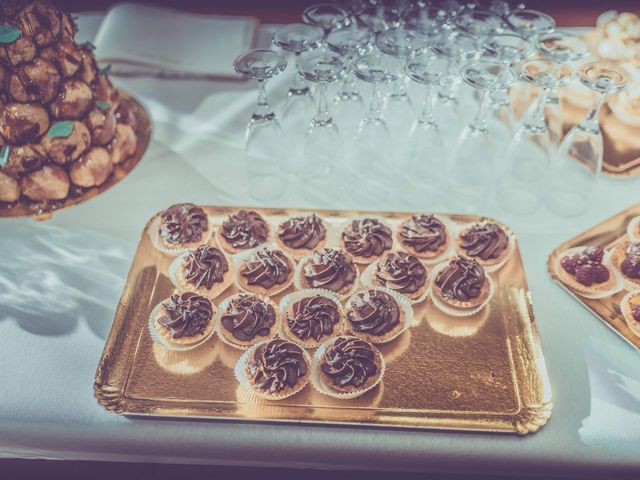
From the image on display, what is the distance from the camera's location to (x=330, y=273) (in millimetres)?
1871

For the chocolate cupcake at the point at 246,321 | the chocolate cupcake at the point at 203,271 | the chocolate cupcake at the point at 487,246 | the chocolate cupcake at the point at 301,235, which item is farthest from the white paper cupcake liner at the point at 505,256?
the chocolate cupcake at the point at 203,271

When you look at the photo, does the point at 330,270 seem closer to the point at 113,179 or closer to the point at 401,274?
the point at 401,274

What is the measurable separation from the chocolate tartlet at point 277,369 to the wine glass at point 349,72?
2.95 feet

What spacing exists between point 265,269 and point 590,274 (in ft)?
3.36

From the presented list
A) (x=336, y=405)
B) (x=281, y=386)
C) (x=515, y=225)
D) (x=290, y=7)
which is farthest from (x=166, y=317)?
(x=290, y=7)

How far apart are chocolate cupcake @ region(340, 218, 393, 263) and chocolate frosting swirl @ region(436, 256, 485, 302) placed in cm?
22

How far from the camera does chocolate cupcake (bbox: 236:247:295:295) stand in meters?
1.87

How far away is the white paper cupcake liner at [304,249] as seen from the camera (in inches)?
78.2

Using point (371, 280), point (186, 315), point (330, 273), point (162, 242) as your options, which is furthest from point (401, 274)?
point (162, 242)

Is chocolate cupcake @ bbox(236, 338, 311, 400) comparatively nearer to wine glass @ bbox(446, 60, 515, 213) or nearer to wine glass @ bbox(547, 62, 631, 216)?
wine glass @ bbox(446, 60, 515, 213)

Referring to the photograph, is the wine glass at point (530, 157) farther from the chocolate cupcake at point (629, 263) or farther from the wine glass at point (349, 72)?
the wine glass at point (349, 72)

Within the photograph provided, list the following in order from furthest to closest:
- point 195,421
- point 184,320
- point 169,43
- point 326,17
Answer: point 169,43 → point 326,17 → point 184,320 → point 195,421

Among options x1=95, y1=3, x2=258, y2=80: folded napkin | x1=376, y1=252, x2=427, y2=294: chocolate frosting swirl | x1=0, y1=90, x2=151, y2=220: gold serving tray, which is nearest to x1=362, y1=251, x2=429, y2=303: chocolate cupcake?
x1=376, y1=252, x2=427, y2=294: chocolate frosting swirl

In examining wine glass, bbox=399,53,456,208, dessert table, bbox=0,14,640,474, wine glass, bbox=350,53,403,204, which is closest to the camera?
dessert table, bbox=0,14,640,474
